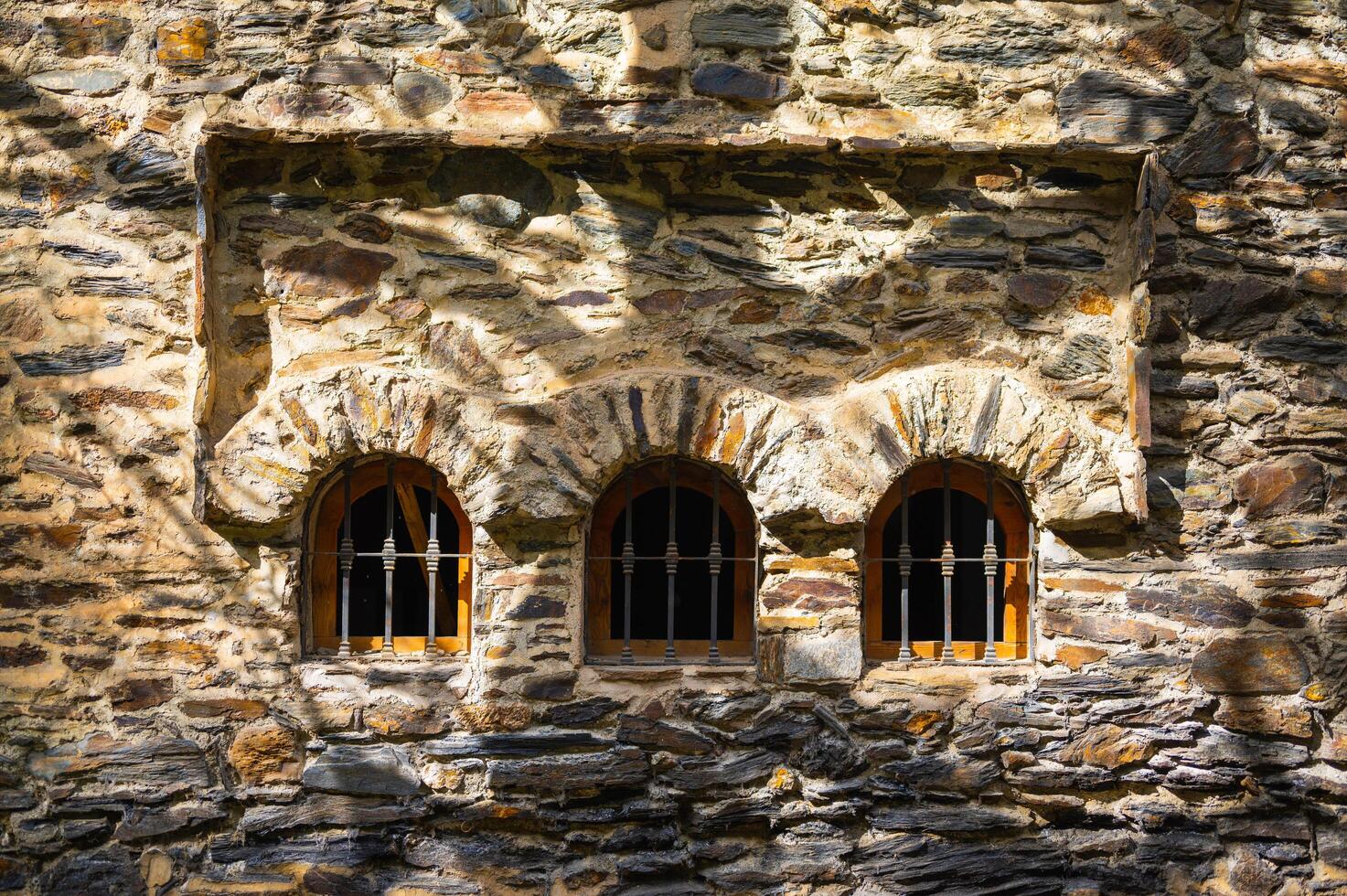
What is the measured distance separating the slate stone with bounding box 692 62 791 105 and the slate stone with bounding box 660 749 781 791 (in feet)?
6.82

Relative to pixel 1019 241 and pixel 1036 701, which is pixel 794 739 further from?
pixel 1019 241

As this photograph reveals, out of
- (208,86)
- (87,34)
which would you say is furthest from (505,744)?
(87,34)

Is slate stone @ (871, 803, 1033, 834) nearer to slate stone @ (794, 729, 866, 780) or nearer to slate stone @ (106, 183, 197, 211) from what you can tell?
slate stone @ (794, 729, 866, 780)

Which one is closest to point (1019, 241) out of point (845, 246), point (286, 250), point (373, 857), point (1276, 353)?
point (845, 246)

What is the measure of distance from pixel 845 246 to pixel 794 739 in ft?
5.20

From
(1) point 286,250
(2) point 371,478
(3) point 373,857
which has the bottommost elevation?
(3) point 373,857

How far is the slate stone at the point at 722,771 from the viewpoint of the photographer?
297 centimetres

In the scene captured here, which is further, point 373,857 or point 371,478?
point 371,478

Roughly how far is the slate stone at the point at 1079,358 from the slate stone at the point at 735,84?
4.01ft

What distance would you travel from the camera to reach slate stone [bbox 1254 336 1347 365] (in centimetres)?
310

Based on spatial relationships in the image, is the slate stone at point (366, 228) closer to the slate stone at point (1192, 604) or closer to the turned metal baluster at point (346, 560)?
the turned metal baluster at point (346, 560)

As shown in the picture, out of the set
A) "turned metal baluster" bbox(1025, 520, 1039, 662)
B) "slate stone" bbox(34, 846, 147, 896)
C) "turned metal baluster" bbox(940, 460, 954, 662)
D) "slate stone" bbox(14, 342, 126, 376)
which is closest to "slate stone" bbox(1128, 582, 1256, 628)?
"turned metal baluster" bbox(1025, 520, 1039, 662)

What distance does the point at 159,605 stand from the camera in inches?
118

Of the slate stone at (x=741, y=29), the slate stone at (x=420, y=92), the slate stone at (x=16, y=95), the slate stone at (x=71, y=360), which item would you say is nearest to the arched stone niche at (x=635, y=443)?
the slate stone at (x=71, y=360)
